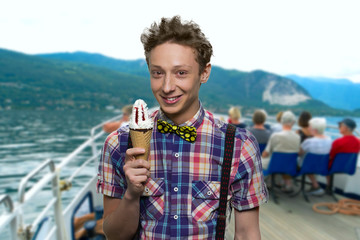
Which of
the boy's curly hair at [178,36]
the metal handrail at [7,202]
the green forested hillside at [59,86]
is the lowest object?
the green forested hillside at [59,86]

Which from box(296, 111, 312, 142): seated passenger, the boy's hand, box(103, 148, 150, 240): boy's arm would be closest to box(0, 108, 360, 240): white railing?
box(103, 148, 150, 240): boy's arm

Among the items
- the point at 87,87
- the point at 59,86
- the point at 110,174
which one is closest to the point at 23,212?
the point at 110,174

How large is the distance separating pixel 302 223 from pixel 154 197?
10.3 ft

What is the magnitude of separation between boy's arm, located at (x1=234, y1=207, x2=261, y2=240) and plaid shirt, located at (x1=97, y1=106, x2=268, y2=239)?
4 centimetres

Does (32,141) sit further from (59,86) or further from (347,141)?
(347,141)

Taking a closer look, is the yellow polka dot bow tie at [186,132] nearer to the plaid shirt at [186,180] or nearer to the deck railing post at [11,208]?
the plaid shirt at [186,180]

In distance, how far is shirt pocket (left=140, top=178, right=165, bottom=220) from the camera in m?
1.03

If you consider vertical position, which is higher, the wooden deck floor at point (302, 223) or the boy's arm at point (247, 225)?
the boy's arm at point (247, 225)

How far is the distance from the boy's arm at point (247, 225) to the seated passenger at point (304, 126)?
396cm

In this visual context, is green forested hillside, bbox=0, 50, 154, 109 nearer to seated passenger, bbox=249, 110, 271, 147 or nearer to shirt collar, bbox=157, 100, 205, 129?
seated passenger, bbox=249, 110, 271, 147

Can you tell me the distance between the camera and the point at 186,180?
1.03m

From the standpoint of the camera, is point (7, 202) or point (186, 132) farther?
point (7, 202)

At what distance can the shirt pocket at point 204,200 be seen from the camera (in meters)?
1.01

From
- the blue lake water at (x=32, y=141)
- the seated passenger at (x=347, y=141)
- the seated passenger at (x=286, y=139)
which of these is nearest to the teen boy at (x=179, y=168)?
the seated passenger at (x=286, y=139)
